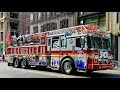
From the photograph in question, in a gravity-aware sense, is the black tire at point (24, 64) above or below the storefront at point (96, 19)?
below

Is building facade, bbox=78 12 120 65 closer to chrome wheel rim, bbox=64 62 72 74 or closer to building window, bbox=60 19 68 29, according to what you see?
building window, bbox=60 19 68 29

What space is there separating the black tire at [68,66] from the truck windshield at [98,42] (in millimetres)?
1869

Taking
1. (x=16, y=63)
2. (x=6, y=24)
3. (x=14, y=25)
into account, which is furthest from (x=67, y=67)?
(x=14, y=25)

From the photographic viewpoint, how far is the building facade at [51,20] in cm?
3825

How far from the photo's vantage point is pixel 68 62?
1686 cm

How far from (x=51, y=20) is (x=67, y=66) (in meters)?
26.8

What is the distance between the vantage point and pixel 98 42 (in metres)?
16.0

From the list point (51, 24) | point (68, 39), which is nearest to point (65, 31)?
point (68, 39)

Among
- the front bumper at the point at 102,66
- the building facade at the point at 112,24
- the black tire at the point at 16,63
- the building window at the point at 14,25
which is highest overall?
the building window at the point at 14,25

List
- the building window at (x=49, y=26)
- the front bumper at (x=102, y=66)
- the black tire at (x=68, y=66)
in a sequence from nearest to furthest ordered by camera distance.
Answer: the front bumper at (x=102, y=66) < the black tire at (x=68, y=66) < the building window at (x=49, y=26)

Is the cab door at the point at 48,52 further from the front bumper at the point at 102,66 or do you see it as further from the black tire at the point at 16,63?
the black tire at the point at 16,63

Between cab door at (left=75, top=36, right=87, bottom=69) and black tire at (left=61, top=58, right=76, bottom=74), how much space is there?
50 centimetres

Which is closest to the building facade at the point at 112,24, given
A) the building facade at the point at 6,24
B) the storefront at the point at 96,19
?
the storefront at the point at 96,19
